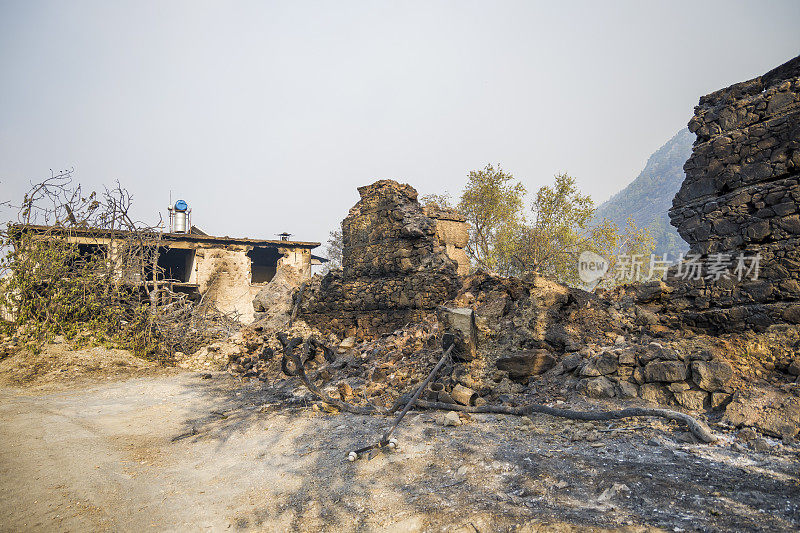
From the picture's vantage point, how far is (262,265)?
22.4 meters

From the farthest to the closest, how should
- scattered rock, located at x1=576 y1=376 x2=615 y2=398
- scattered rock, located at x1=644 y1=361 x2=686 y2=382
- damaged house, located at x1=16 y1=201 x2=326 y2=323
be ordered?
damaged house, located at x1=16 y1=201 x2=326 y2=323 < scattered rock, located at x1=576 y1=376 x2=615 y2=398 < scattered rock, located at x1=644 y1=361 x2=686 y2=382

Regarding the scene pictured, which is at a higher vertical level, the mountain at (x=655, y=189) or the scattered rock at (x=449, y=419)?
the mountain at (x=655, y=189)

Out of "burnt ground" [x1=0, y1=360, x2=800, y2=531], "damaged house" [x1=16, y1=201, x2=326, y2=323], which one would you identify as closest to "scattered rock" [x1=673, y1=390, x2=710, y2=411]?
"burnt ground" [x1=0, y1=360, x2=800, y2=531]

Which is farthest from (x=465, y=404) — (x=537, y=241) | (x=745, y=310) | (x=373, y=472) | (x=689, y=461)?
(x=537, y=241)

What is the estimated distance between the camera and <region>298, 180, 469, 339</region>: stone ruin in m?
8.55

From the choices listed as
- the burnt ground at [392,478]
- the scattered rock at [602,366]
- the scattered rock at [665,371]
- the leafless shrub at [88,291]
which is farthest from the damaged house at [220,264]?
the scattered rock at [665,371]

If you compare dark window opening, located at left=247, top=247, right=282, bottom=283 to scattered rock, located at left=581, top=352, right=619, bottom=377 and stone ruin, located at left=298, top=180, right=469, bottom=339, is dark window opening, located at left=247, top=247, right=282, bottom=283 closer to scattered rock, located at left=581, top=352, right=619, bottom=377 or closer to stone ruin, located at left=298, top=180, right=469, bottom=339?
stone ruin, located at left=298, top=180, right=469, bottom=339

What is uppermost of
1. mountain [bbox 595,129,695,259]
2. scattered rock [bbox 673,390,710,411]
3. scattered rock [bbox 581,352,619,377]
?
mountain [bbox 595,129,695,259]

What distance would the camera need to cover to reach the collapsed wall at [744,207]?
4379 millimetres

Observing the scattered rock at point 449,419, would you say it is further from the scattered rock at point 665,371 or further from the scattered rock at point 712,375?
the scattered rock at point 712,375

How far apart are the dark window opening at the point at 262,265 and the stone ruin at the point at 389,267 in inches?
501

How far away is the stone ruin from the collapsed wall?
433 centimetres

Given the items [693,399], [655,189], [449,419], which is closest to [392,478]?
[449,419]

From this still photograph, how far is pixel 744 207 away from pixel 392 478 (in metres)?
5.12
